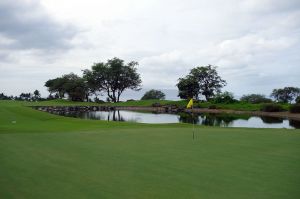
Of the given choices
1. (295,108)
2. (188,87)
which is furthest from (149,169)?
(188,87)

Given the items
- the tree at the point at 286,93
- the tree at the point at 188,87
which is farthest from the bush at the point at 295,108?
the tree at the point at 188,87

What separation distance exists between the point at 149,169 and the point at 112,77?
75770 millimetres

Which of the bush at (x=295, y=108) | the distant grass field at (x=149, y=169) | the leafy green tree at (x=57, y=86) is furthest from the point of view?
the leafy green tree at (x=57, y=86)

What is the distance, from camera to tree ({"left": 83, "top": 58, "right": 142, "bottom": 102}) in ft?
266

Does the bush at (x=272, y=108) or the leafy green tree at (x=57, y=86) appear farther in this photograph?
the leafy green tree at (x=57, y=86)

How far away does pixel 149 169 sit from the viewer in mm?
6805

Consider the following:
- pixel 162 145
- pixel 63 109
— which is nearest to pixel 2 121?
pixel 162 145

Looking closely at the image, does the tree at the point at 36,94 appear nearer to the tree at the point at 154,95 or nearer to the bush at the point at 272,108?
the tree at the point at 154,95

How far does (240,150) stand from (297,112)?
40.1 m

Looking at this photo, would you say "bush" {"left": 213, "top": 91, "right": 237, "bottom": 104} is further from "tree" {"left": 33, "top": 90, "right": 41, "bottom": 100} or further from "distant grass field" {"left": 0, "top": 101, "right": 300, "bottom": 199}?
"distant grass field" {"left": 0, "top": 101, "right": 300, "bottom": 199}

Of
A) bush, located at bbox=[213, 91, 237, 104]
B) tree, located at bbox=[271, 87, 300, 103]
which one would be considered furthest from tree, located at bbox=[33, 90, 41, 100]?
tree, located at bbox=[271, 87, 300, 103]

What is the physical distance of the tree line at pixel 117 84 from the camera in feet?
235

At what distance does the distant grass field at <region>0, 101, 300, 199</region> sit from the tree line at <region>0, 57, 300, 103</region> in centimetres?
6131

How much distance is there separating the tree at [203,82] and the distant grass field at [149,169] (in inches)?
2434
